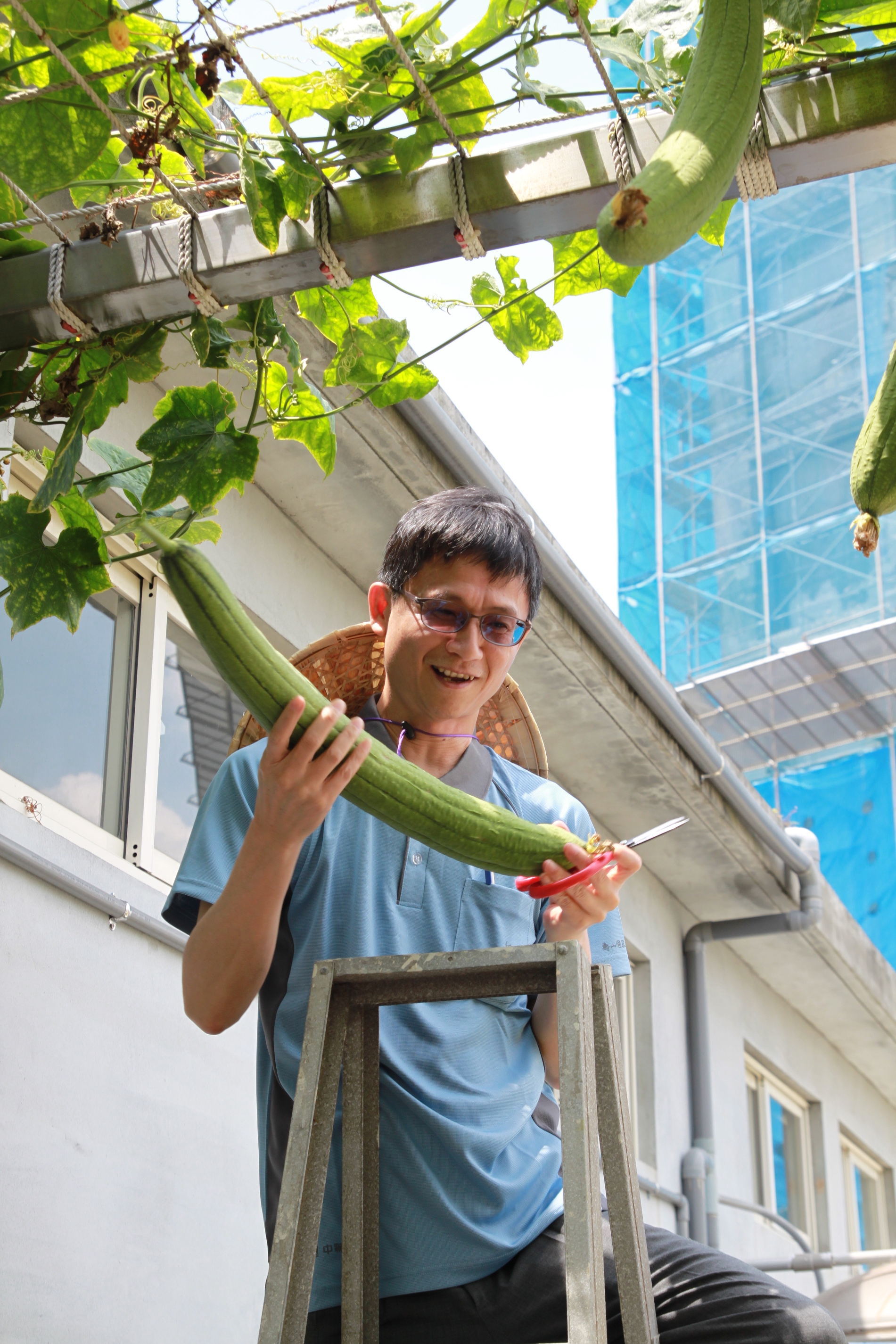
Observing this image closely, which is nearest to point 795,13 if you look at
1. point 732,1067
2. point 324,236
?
point 324,236

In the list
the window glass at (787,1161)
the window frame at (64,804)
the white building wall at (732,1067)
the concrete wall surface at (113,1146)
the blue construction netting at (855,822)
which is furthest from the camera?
the blue construction netting at (855,822)

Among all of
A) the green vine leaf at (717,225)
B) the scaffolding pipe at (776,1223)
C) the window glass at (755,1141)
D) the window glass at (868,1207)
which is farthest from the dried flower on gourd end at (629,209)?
the window glass at (868,1207)

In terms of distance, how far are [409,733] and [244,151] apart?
851 millimetres

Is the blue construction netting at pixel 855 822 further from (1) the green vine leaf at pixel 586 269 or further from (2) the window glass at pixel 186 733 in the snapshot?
(1) the green vine leaf at pixel 586 269

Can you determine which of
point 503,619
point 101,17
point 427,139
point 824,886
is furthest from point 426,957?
point 824,886

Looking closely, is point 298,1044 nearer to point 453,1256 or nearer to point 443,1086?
point 443,1086

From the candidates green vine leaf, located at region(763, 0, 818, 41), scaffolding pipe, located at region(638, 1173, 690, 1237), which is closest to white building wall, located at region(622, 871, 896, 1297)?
scaffolding pipe, located at region(638, 1173, 690, 1237)

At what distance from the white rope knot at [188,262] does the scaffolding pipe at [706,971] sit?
4.97m

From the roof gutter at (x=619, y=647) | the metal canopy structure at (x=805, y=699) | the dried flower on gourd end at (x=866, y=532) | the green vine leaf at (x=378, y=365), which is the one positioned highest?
the metal canopy structure at (x=805, y=699)

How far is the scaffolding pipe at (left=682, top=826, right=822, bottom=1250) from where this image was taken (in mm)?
6160

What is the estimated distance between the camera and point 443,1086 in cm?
174

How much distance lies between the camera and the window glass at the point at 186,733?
3.50m

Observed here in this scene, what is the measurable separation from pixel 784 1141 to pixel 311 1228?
22.7 feet

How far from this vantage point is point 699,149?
3.61 ft
